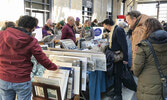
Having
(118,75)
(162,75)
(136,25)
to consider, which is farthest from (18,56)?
(136,25)

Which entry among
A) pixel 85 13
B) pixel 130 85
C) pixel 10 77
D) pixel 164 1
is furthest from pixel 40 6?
pixel 164 1

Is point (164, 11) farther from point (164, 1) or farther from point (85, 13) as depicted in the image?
point (85, 13)

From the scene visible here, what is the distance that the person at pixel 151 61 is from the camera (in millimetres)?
1884

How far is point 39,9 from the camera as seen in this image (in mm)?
8539

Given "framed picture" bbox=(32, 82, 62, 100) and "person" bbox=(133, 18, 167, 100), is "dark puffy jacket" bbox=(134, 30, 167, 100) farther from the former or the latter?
"framed picture" bbox=(32, 82, 62, 100)

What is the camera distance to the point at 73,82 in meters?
2.00

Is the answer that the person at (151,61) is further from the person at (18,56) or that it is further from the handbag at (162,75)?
the person at (18,56)

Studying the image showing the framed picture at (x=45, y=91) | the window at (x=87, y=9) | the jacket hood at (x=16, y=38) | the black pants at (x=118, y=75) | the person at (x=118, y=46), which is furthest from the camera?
the window at (x=87, y=9)

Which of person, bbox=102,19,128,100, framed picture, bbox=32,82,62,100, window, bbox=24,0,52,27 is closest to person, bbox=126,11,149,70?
person, bbox=102,19,128,100

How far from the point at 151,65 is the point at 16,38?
1596 millimetres

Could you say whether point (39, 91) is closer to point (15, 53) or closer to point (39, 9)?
point (15, 53)

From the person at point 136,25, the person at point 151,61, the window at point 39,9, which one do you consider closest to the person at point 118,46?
the person at point 136,25

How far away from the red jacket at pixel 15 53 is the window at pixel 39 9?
21.0 ft

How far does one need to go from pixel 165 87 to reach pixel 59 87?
1.26 metres
